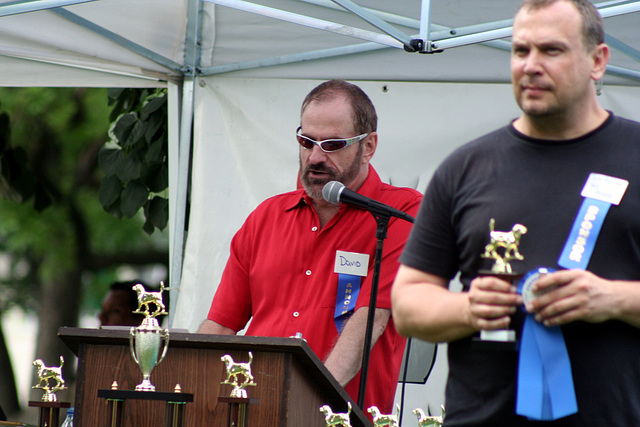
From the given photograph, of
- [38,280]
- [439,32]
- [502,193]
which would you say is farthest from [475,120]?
[38,280]

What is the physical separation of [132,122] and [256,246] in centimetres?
234

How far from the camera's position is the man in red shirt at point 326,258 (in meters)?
3.75

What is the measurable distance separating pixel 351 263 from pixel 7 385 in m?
7.09

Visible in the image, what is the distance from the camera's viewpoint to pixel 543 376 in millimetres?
1810

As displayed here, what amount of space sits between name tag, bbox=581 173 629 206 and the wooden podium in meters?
1.25

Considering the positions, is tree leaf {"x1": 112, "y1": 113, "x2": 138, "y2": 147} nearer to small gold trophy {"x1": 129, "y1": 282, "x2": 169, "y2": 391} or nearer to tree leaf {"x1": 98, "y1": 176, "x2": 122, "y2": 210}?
tree leaf {"x1": 98, "y1": 176, "x2": 122, "y2": 210}

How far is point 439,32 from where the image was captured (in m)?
3.91

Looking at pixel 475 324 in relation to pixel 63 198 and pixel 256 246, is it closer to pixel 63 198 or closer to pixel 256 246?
pixel 256 246

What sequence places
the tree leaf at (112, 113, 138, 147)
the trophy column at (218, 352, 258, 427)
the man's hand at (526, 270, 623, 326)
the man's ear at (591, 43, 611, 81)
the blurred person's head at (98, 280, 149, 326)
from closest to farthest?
the man's hand at (526, 270, 623, 326) → the man's ear at (591, 43, 611, 81) → the trophy column at (218, 352, 258, 427) → the tree leaf at (112, 113, 138, 147) → the blurred person's head at (98, 280, 149, 326)

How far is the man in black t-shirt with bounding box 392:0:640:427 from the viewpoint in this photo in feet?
5.89

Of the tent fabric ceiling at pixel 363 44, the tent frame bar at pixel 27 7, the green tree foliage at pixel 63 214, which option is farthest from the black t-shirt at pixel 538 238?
the green tree foliage at pixel 63 214

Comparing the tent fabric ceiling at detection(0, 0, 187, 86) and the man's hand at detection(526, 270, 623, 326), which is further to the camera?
the tent fabric ceiling at detection(0, 0, 187, 86)

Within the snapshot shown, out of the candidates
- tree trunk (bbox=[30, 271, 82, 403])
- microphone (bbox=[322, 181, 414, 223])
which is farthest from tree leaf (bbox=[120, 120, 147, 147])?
tree trunk (bbox=[30, 271, 82, 403])

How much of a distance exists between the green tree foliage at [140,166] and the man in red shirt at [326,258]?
6.34 ft
